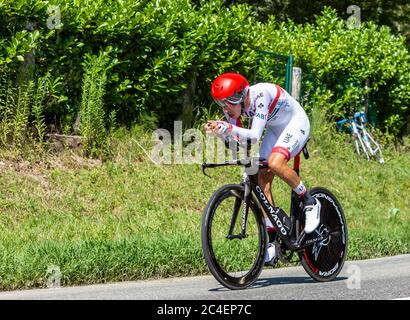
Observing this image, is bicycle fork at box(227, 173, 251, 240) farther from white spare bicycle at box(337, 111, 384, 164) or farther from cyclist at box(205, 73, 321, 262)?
white spare bicycle at box(337, 111, 384, 164)

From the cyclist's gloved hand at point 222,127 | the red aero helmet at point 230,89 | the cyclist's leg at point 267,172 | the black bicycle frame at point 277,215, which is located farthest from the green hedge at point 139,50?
the cyclist's gloved hand at point 222,127

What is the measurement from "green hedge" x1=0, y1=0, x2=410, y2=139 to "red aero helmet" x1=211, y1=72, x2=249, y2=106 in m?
4.65

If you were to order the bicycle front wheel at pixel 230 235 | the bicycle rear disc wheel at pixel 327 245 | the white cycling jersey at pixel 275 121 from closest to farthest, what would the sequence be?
the bicycle front wheel at pixel 230 235 < the white cycling jersey at pixel 275 121 < the bicycle rear disc wheel at pixel 327 245

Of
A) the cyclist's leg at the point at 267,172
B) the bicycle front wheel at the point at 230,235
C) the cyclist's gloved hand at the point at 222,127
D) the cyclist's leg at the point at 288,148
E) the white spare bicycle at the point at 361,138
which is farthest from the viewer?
the white spare bicycle at the point at 361,138

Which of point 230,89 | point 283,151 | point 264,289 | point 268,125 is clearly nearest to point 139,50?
point 268,125

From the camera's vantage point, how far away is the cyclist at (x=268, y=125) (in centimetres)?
717

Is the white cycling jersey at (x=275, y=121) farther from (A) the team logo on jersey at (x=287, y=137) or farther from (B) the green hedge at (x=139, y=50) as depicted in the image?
(B) the green hedge at (x=139, y=50)

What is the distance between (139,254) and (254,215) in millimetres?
1286

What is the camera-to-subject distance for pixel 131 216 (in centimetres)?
1059

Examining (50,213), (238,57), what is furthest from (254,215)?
(238,57)

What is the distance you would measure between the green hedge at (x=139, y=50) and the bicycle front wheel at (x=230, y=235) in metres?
4.79

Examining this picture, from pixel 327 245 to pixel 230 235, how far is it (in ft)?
4.49

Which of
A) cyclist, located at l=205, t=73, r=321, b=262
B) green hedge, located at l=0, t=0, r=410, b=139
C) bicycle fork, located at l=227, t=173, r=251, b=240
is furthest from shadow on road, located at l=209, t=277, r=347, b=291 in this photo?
green hedge, located at l=0, t=0, r=410, b=139

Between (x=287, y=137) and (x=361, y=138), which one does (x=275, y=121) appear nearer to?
(x=287, y=137)
